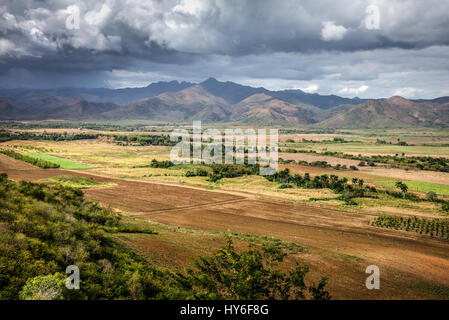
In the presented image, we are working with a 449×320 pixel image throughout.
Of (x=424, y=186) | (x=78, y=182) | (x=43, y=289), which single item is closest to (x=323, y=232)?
(x=43, y=289)

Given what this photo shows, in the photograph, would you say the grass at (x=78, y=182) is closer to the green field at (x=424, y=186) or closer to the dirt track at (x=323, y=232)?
the dirt track at (x=323, y=232)

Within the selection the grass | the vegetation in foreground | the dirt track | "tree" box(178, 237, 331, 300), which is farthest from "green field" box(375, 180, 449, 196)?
the grass

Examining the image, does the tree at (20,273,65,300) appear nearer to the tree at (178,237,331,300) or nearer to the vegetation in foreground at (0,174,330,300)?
the vegetation in foreground at (0,174,330,300)

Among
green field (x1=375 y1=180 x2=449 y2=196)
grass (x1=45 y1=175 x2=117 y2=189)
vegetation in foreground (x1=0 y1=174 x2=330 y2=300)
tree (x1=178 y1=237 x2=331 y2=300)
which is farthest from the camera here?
green field (x1=375 y1=180 x2=449 y2=196)

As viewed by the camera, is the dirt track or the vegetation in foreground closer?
the vegetation in foreground

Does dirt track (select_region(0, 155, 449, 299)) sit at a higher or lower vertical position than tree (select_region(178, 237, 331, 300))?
lower

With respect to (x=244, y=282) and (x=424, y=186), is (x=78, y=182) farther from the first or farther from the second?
(x=424, y=186)
